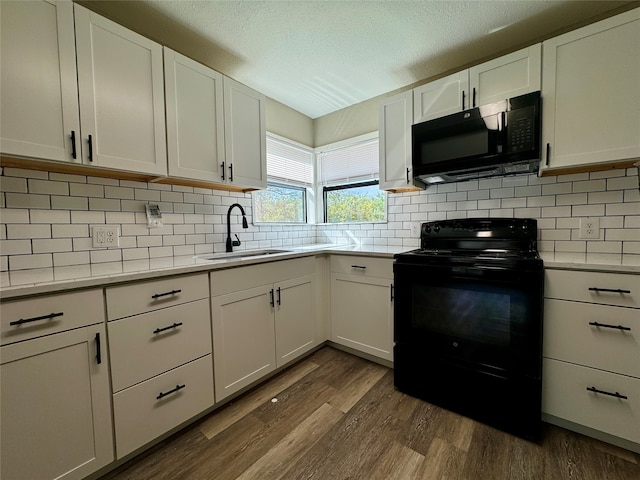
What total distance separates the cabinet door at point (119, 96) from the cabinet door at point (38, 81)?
47 millimetres

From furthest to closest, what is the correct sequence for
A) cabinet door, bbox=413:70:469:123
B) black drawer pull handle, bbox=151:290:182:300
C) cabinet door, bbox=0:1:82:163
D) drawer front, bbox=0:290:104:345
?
cabinet door, bbox=413:70:469:123 < black drawer pull handle, bbox=151:290:182:300 < cabinet door, bbox=0:1:82:163 < drawer front, bbox=0:290:104:345

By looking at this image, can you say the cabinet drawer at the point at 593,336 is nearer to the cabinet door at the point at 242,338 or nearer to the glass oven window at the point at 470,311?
the glass oven window at the point at 470,311

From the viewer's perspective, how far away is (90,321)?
3.79 ft

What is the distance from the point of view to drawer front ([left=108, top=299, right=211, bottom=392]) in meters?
1.24

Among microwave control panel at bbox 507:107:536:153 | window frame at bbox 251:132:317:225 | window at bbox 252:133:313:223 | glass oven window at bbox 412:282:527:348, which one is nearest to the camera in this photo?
glass oven window at bbox 412:282:527:348

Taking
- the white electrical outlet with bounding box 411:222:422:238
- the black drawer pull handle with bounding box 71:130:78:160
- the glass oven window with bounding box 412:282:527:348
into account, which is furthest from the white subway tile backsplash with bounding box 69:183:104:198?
the white electrical outlet with bounding box 411:222:422:238

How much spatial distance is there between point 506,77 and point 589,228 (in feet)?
3.62

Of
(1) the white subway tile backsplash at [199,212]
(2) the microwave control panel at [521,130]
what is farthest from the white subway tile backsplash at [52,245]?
(2) the microwave control panel at [521,130]

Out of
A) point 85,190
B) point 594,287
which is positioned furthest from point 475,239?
point 85,190

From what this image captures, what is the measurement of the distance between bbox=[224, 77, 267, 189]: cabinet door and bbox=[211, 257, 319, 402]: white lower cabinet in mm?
700

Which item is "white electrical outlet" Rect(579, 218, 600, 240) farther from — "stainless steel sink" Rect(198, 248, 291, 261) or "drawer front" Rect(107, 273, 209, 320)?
"drawer front" Rect(107, 273, 209, 320)

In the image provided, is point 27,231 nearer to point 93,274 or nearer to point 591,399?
point 93,274

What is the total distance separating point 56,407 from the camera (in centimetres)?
109

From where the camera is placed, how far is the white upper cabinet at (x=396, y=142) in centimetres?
212
